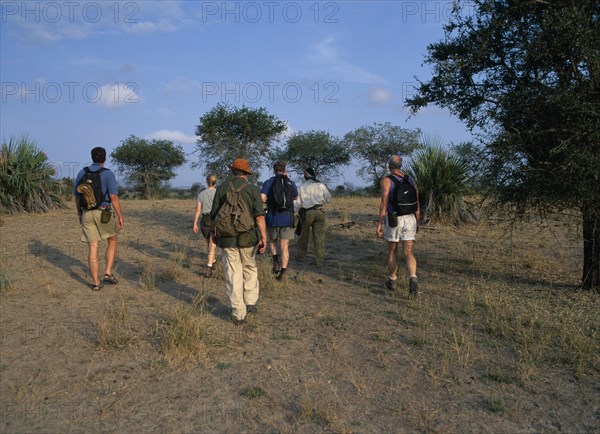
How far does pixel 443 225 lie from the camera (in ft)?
48.0

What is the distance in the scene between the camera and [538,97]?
21.9ft

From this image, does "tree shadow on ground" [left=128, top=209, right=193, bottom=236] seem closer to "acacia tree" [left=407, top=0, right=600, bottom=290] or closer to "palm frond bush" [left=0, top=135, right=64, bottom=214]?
"palm frond bush" [left=0, top=135, right=64, bottom=214]

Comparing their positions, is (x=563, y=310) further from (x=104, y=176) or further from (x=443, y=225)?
(x=443, y=225)

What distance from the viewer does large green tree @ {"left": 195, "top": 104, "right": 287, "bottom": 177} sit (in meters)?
30.2

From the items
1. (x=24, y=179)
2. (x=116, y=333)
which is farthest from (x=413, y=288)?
(x=24, y=179)

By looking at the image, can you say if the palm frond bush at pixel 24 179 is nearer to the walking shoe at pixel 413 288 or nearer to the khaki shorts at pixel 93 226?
the khaki shorts at pixel 93 226

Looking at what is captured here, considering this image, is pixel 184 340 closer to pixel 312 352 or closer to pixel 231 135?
pixel 312 352

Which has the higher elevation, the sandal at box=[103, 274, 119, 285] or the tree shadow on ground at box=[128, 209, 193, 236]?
the tree shadow on ground at box=[128, 209, 193, 236]

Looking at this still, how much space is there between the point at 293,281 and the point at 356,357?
3.37 meters

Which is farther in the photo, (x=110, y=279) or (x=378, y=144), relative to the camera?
(x=378, y=144)

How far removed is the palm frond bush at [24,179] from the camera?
1522cm

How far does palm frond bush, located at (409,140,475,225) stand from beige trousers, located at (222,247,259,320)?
9282 mm

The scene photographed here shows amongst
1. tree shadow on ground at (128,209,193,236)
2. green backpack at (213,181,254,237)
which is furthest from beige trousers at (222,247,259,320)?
tree shadow on ground at (128,209,193,236)

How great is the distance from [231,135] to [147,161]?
13591 mm
